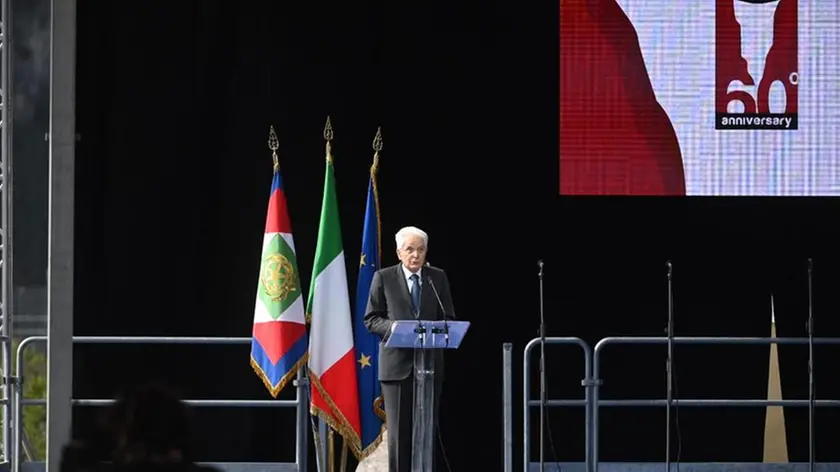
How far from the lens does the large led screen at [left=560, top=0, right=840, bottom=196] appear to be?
377 inches

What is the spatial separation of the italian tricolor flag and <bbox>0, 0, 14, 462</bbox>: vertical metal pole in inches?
63.0

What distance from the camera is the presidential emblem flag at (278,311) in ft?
28.9

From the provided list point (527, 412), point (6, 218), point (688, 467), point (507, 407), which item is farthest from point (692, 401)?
point (6, 218)

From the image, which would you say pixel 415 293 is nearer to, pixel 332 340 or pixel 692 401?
pixel 332 340

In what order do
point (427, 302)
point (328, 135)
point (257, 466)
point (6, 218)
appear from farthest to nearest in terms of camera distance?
point (257, 466)
point (328, 135)
point (6, 218)
point (427, 302)

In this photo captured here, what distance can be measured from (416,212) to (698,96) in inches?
70.1

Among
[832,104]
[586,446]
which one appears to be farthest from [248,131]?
[832,104]

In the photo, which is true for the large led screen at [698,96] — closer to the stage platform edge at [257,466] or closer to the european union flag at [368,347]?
the european union flag at [368,347]

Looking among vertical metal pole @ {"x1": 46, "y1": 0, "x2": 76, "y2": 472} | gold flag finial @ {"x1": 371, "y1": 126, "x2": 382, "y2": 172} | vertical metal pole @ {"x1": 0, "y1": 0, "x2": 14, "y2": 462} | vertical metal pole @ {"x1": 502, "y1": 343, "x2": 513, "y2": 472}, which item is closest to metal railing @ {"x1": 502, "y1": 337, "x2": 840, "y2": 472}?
vertical metal pole @ {"x1": 502, "y1": 343, "x2": 513, "y2": 472}

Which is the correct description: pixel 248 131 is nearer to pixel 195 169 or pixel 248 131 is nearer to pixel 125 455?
pixel 195 169

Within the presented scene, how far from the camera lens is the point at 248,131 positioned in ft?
31.6

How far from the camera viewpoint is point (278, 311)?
8852 mm

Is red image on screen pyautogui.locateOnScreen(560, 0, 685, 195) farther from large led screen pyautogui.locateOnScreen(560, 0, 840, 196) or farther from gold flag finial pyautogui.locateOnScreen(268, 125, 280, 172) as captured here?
gold flag finial pyautogui.locateOnScreen(268, 125, 280, 172)

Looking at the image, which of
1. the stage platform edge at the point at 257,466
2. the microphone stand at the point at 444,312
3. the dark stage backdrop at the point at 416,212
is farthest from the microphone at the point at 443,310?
the stage platform edge at the point at 257,466
